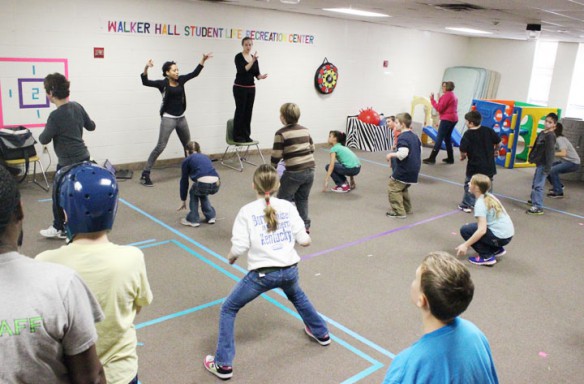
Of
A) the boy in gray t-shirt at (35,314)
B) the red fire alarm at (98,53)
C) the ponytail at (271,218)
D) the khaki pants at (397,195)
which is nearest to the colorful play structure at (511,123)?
the khaki pants at (397,195)

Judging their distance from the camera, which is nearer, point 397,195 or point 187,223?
point 187,223

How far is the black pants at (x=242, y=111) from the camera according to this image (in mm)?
9336

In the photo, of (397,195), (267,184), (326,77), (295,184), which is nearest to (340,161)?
(397,195)

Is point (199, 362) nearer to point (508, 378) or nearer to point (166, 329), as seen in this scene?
point (166, 329)

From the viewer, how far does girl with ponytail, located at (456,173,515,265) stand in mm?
5539

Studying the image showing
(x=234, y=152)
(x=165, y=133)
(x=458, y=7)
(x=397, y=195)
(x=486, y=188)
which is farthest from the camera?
(x=234, y=152)

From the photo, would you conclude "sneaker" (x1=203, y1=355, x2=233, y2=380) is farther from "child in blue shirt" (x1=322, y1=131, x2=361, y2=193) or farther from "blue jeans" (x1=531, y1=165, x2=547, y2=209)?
"blue jeans" (x1=531, y1=165, x2=547, y2=209)

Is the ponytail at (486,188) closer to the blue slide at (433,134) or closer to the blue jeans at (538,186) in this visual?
the blue jeans at (538,186)

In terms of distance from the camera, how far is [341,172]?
828 cm

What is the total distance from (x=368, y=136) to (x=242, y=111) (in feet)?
11.7

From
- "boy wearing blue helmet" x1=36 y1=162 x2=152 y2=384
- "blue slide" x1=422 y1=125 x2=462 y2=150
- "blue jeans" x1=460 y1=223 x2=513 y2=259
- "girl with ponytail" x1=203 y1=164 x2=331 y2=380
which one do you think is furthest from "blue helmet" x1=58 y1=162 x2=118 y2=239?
"blue slide" x1=422 y1=125 x2=462 y2=150

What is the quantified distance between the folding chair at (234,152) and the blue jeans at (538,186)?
458 centimetres

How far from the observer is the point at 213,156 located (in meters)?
9.91

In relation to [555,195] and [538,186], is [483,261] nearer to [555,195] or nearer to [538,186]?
[538,186]
